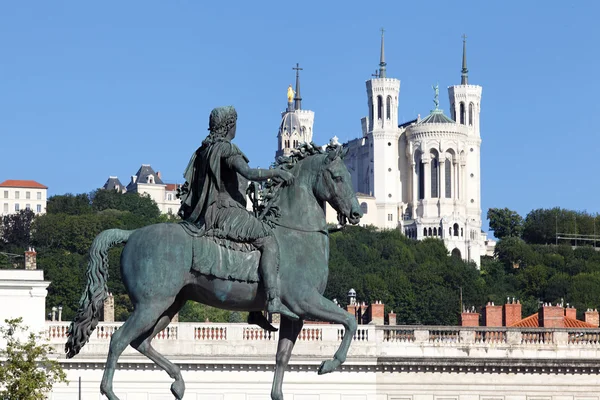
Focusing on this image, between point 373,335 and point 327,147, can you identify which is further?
point 373,335

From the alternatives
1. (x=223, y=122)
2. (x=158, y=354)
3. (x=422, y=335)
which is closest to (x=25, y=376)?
(x=422, y=335)

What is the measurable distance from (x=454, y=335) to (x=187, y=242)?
108 ft

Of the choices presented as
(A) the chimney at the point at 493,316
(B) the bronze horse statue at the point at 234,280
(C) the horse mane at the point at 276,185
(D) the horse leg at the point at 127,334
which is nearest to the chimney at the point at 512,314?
(A) the chimney at the point at 493,316

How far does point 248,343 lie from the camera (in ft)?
155

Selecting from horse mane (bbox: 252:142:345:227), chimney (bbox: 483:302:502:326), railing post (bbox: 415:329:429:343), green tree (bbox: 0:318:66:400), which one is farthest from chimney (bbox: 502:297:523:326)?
horse mane (bbox: 252:142:345:227)

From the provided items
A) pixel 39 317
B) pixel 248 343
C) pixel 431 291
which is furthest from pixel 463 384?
pixel 431 291

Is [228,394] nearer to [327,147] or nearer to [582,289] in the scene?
[327,147]

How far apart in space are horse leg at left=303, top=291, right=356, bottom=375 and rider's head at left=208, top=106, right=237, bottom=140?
5.55 feet

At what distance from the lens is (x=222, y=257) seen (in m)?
16.8

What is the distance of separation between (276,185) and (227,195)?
1.48 ft

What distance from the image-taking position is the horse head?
1706cm

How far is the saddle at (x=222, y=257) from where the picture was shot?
16.8 meters

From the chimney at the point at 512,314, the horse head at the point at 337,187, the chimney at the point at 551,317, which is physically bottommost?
the horse head at the point at 337,187

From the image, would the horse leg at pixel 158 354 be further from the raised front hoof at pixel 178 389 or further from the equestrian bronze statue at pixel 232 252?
Result: the raised front hoof at pixel 178 389
